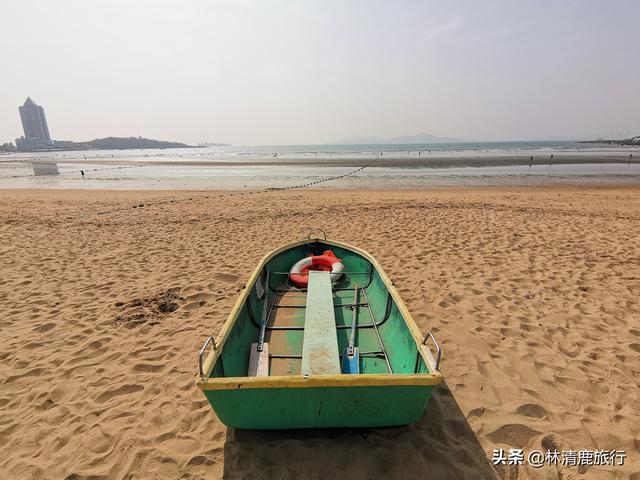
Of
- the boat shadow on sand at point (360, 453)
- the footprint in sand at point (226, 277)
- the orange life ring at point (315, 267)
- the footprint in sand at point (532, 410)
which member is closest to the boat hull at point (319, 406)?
the boat shadow on sand at point (360, 453)

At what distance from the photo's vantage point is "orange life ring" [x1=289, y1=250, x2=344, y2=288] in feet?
20.1

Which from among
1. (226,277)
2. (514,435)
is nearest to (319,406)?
(514,435)

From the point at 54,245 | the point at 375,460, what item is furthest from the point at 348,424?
the point at 54,245

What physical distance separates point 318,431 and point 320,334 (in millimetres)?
1142

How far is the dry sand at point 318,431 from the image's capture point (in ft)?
9.78

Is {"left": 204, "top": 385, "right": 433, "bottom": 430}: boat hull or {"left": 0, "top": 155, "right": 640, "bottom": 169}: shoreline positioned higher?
{"left": 0, "top": 155, "right": 640, "bottom": 169}: shoreline

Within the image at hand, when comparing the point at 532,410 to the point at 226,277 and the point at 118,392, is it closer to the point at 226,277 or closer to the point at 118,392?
the point at 118,392

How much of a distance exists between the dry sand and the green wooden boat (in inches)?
18.3

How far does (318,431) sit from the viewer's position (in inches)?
124

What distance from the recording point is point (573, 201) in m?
14.7

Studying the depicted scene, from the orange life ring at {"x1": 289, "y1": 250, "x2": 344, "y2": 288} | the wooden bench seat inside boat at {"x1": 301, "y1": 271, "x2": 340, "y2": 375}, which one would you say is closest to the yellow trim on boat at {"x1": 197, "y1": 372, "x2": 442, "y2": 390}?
the wooden bench seat inside boat at {"x1": 301, "y1": 271, "x2": 340, "y2": 375}

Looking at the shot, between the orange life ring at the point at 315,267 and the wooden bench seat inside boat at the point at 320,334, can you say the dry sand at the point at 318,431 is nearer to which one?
the wooden bench seat inside boat at the point at 320,334

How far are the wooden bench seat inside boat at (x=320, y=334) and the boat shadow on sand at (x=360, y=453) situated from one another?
23.9 inches

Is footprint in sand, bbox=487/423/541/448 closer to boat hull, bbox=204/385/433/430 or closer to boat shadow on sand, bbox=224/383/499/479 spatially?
boat shadow on sand, bbox=224/383/499/479
